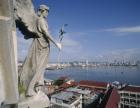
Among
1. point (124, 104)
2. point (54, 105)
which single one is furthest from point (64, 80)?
point (54, 105)

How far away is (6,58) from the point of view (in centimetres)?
270

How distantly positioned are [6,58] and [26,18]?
1.47 m

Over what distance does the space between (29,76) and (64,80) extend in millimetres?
64547

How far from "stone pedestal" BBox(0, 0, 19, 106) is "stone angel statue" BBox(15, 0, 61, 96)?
1.25m

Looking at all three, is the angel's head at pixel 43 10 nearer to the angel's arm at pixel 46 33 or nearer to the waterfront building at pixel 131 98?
the angel's arm at pixel 46 33

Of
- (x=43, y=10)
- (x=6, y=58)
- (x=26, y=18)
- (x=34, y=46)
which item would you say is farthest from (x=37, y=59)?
(x=6, y=58)

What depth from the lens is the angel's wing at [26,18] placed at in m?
3.95

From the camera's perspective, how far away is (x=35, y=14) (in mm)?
4195

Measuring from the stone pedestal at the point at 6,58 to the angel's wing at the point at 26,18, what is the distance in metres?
1.25

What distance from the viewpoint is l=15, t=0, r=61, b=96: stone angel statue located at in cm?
402

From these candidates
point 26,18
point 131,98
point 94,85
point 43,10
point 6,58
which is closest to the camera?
point 6,58

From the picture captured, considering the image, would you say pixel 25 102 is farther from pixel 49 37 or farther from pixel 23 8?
pixel 23 8

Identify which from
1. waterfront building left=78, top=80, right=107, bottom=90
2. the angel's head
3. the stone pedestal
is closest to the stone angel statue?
the angel's head

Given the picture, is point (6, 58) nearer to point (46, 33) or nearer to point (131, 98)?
point (46, 33)
